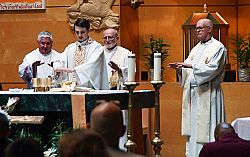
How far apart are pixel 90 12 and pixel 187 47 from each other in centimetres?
163

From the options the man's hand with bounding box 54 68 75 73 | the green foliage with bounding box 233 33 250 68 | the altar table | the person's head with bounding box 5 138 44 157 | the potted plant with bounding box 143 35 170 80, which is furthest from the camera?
the potted plant with bounding box 143 35 170 80

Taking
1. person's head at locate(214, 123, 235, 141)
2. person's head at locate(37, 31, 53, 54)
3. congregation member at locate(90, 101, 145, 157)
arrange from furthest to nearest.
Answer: person's head at locate(37, 31, 53, 54) < person's head at locate(214, 123, 235, 141) < congregation member at locate(90, 101, 145, 157)

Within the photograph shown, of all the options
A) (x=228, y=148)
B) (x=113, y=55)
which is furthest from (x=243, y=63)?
(x=228, y=148)

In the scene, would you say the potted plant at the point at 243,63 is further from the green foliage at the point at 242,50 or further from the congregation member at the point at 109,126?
the congregation member at the point at 109,126

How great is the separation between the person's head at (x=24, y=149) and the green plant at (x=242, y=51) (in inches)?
276

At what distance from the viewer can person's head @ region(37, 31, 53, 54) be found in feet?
27.2

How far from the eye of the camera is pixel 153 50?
10.8 meters

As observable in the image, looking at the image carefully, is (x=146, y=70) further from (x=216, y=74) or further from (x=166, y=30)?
(x=216, y=74)

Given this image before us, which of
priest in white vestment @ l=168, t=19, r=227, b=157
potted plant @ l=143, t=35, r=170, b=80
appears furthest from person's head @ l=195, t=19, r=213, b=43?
potted plant @ l=143, t=35, r=170, b=80

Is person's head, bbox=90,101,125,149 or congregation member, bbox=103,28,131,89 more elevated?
congregation member, bbox=103,28,131,89

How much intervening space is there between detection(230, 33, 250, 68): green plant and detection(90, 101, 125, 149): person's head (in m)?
6.60

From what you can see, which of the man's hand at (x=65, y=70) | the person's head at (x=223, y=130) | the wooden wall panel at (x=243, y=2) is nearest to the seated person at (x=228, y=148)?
the person's head at (x=223, y=130)

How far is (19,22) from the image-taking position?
10539 millimetres

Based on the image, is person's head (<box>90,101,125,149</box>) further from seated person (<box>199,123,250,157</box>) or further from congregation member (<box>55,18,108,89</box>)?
congregation member (<box>55,18,108,89</box>)
